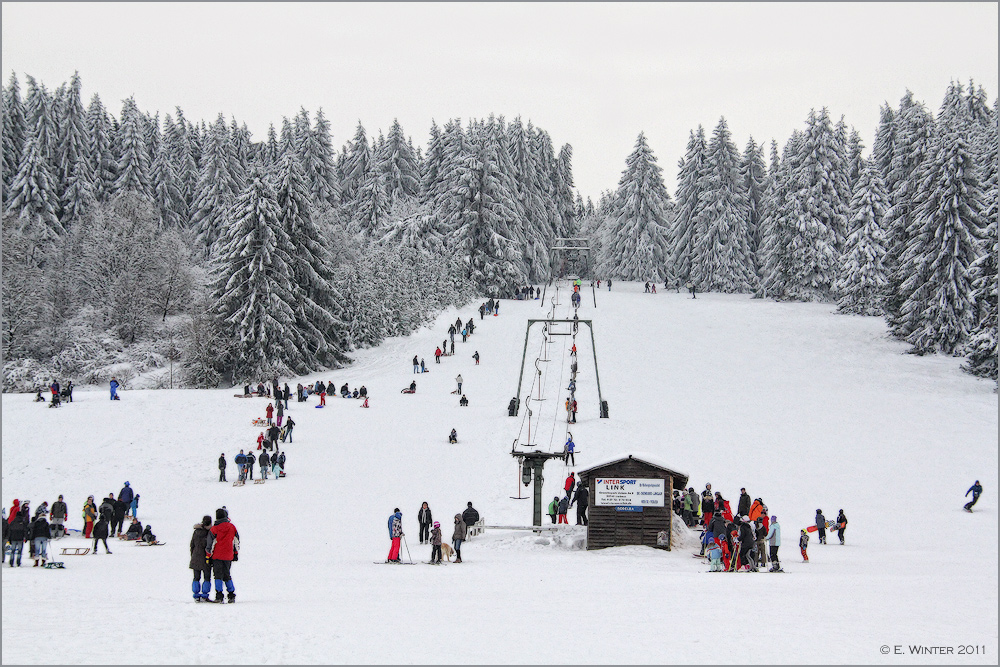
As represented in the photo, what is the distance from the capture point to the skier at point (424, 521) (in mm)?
18016

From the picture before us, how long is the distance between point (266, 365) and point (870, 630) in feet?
114

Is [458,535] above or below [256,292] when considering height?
below

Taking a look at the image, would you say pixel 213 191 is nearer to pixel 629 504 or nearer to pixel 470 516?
pixel 470 516

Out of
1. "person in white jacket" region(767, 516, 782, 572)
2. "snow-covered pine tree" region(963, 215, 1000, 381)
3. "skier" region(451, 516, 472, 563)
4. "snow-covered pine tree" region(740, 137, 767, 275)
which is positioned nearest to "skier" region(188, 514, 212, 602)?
"skier" region(451, 516, 472, 563)

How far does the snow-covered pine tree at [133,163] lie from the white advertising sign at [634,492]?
61.3 m

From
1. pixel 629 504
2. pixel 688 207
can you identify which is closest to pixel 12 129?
pixel 688 207

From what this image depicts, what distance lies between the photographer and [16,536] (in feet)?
45.7

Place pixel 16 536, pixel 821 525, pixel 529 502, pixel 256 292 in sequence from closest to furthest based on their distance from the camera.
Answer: pixel 16 536, pixel 821 525, pixel 529 502, pixel 256 292

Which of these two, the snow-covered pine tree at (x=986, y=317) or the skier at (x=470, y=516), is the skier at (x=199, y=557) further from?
the snow-covered pine tree at (x=986, y=317)

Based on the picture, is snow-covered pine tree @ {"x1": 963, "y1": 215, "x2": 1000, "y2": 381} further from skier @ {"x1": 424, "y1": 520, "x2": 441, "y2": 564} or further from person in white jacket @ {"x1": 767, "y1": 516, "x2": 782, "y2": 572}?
skier @ {"x1": 424, "y1": 520, "x2": 441, "y2": 564}

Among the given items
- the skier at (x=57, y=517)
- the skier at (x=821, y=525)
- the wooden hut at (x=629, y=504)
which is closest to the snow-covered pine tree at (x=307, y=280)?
the skier at (x=57, y=517)

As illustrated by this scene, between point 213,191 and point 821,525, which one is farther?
point 213,191

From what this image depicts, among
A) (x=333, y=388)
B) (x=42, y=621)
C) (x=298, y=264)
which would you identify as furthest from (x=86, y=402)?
(x=42, y=621)

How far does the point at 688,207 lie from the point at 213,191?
4357 centimetres
